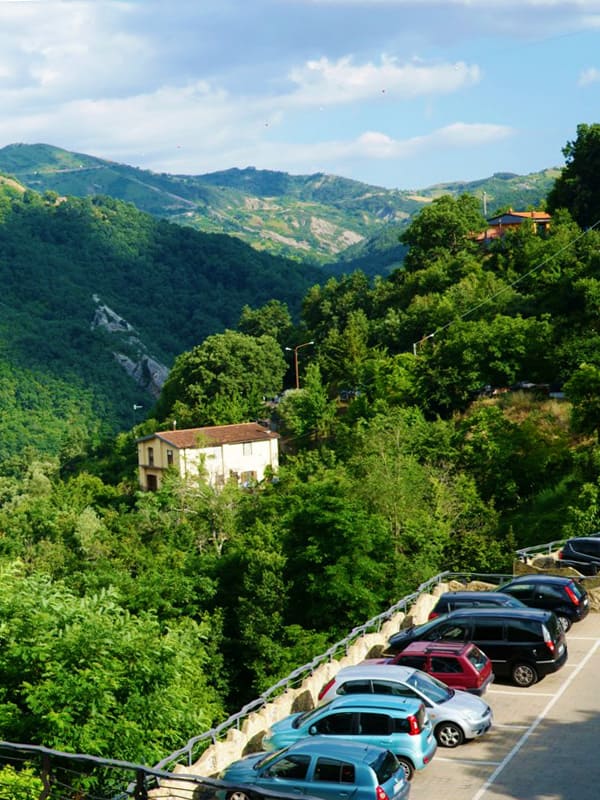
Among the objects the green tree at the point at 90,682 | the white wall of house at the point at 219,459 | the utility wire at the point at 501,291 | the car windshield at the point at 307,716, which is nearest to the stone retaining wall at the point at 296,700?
the car windshield at the point at 307,716

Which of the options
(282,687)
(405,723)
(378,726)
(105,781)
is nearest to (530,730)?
(405,723)

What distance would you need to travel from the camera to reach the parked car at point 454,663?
18.1 m

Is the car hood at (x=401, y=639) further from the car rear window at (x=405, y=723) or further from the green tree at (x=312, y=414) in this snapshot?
the green tree at (x=312, y=414)

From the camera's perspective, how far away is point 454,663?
18.2 metres

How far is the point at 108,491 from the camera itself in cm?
6988

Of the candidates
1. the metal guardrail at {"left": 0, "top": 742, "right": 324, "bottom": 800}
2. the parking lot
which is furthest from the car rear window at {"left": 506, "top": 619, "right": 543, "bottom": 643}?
the metal guardrail at {"left": 0, "top": 742, "right": 324, "bottom": 800}

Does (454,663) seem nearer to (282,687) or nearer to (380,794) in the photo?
(282,687)

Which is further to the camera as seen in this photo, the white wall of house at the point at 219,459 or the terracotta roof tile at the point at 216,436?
the terracotta roof tile at the point at 216,436

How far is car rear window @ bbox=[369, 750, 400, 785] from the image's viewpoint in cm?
1259

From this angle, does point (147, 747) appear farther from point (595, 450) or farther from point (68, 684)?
point (595, 450)

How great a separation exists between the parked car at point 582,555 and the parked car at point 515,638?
8.07m

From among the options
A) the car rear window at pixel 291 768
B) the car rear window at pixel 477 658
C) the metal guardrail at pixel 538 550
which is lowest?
the metal guardrail at pixel 538 550

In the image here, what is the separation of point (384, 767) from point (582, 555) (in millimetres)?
17170

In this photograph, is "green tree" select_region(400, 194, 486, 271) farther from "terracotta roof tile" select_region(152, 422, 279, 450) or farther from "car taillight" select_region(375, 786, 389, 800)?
"car taillight" select_region(375, 786, 389, 800)
